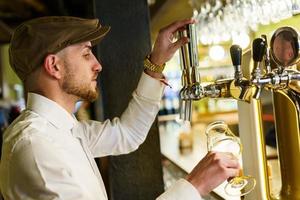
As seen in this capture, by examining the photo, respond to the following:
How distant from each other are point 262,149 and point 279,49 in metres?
0.34

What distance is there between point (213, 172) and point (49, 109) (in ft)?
1.61

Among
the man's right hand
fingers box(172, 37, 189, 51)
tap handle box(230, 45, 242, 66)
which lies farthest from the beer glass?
fingers box(172, 37, 189, 51)

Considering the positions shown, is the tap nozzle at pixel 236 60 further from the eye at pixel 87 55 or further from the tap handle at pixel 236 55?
the eye at pixel 87 55

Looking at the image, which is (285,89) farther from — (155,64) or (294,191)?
(155,64)

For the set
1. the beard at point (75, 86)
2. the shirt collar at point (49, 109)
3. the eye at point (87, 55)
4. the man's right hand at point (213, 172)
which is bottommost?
the man's right hand at point (213, 172)

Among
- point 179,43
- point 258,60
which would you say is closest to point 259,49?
point 258,60

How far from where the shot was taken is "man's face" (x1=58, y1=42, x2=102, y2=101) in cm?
117

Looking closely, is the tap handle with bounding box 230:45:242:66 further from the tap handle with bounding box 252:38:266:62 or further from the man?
the man

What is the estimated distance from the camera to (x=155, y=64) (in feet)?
4.58

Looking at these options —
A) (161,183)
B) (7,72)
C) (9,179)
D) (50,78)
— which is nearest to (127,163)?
(161,183)

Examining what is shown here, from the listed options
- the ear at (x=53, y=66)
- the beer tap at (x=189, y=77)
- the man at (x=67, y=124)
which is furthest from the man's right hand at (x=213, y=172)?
the ear at (x=53, y=66)

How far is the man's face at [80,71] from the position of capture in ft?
3.83

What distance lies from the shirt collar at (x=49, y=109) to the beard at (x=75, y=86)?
0.06m

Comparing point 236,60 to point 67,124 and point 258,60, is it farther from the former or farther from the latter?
point 67,124
